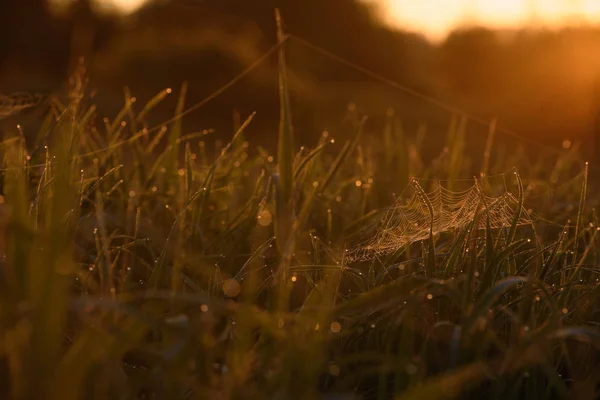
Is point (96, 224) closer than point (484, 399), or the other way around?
point (484, 399)

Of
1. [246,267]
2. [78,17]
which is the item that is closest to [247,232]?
[246,267]

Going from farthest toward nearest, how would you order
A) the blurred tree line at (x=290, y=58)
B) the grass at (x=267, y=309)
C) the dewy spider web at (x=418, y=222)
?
the blurred tree line at (x=290, y=58) → the dewy spider web at (x=418, y=222) → the grass at (x=267, y=309)

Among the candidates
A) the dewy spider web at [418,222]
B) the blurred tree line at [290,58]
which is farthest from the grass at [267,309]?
the blurred tree line at [290,58]

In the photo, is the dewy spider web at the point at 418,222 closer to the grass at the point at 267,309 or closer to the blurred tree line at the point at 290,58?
the grass at the point at 267,309

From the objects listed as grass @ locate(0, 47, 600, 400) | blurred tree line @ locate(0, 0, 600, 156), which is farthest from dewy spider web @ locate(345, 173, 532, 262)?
blurred tree line @ locate(0, 0, 600, 156)

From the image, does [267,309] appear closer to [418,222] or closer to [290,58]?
[418,222]

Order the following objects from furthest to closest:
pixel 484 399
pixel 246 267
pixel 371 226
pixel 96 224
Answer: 1. pixel 371 226
2. pixel 96 224
3. pixel 246 267
4. pixel 484 399

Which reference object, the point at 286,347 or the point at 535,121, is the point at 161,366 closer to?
the point at 286,347

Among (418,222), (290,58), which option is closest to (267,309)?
(418,222)
